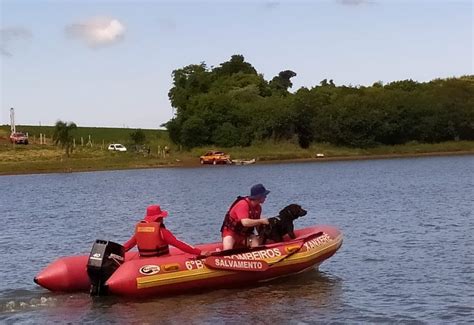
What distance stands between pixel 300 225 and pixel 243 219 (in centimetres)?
1062

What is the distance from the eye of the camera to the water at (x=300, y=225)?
45.4 feet

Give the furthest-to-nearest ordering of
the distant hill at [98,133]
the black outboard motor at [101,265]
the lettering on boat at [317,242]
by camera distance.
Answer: the distant hill at [98,133], the lettering on boat at [317,242], the black outboard motor at [101,265]

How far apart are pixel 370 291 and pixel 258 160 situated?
207ft

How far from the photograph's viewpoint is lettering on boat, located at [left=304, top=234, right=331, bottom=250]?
16438 mm

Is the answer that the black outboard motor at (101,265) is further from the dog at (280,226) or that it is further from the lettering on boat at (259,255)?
the dog at (280,226)

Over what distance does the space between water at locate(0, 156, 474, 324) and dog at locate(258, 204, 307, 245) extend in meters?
1.01

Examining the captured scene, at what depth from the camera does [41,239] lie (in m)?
25.0

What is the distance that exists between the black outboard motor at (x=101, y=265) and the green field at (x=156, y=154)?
5656cm

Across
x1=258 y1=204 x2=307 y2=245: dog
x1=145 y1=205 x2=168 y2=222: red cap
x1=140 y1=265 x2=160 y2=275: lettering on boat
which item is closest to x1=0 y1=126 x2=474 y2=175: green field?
x1=258 y1=204 x2=307 y2=245: dog

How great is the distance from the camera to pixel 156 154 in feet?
258

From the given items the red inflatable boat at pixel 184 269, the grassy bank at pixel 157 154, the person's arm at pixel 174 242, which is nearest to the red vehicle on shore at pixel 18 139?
the grassy bank at pixel 157 154

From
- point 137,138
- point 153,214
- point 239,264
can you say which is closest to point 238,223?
point 239,264

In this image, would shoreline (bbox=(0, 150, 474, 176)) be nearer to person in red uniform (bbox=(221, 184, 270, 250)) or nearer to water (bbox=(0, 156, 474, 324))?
water (bbox=(0, 156, 474, 324))

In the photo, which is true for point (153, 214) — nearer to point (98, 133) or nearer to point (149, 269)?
point (149, 269)
